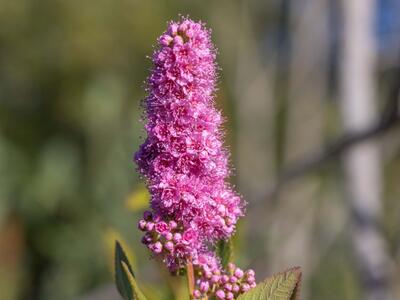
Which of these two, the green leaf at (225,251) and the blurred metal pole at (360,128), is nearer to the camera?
the green leaf at (225,251)

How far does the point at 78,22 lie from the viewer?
507 inches

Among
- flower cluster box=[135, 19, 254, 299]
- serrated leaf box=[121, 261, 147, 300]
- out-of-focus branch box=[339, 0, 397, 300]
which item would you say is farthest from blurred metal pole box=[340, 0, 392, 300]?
serrated leaf box=[121, 261, 147, 300]

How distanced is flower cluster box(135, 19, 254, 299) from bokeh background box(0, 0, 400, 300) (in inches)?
6.3

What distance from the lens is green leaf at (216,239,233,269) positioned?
164 cm

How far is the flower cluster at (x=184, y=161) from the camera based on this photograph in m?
1.47

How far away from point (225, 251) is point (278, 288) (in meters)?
0.26

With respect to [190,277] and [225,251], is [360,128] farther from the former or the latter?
[190,277]

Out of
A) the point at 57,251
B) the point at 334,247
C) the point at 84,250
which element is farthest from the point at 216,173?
the point at 334,247

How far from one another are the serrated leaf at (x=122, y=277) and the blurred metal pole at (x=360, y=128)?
2700mm

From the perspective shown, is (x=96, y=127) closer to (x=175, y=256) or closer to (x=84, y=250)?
(x=84, y=250)

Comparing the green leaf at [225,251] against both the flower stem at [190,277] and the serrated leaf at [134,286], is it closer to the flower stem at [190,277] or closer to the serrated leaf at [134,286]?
the flower stem at [190,277]

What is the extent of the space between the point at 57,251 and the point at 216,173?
22.1 ft

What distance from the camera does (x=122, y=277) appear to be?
1.52 metres

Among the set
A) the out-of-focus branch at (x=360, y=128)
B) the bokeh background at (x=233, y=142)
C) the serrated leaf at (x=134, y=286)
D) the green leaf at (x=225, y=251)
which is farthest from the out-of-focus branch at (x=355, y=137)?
the serrated leaf at (x=134, y=286)
